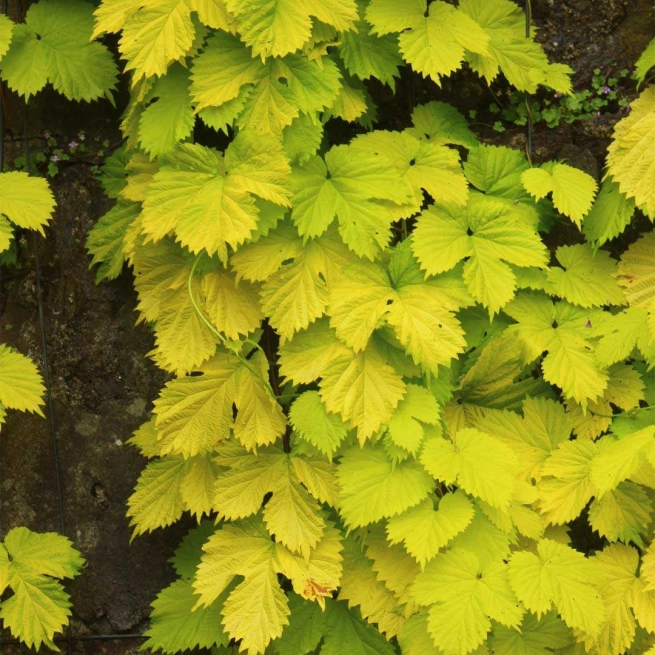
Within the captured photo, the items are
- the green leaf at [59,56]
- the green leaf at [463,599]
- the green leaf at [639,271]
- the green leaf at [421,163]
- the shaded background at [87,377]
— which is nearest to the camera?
the green leaf at [463,599]

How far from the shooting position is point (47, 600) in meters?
2.33

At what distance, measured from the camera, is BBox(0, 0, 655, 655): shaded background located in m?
2.50

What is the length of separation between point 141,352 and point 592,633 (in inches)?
58.7

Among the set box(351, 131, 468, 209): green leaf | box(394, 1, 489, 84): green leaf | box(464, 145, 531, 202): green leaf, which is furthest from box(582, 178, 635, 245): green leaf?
box(394, 1, 489, 84): green leaf

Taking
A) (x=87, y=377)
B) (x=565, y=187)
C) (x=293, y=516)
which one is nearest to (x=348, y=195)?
(x=565, y=187)

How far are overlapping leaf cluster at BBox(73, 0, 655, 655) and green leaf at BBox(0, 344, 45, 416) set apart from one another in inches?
15.0

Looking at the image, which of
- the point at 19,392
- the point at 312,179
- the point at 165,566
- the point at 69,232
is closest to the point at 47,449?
the point at 19,392

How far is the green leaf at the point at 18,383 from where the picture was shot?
229 cm

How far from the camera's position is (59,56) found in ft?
7.82

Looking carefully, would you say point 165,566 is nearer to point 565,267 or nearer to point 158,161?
point 158,161

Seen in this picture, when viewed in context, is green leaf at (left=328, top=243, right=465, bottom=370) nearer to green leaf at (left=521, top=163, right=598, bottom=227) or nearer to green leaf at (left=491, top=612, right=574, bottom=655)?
green leaf at (left=521, top=163, right=598, bottom=227)

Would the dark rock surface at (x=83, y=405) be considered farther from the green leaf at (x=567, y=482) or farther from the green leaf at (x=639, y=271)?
the green leaf at (x=639, y=271)

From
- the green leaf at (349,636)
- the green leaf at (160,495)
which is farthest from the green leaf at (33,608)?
the green leaf at (349,636)

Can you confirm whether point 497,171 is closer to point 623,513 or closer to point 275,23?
point 275,23
